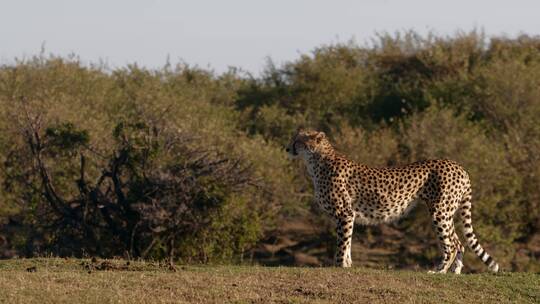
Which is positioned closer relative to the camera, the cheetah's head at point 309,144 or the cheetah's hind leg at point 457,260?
the cheetah's hind leg at point 457,260

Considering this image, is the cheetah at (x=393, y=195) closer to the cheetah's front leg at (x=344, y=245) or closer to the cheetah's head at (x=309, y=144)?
the cheetah's front leg at (x=344, y=245)

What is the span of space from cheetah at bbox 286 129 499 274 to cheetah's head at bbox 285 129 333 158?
237 mm

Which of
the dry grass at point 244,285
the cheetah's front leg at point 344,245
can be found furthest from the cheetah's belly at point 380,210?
the dry grass at point 244,285

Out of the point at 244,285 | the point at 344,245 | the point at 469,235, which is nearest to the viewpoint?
the point at 244,285

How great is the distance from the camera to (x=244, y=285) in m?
12.4

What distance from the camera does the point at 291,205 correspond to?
23.8 meters

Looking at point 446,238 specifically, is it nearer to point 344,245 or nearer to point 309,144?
point 344,245

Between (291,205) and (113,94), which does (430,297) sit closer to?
(291,205)

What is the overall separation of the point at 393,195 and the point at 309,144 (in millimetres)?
1434

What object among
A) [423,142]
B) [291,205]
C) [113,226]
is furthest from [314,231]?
[113,226]

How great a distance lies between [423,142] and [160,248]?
7.35m

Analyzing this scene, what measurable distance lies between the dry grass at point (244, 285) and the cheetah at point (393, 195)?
1192mm

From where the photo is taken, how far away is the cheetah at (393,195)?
49.4 feet

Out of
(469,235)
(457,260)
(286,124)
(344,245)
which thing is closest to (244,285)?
(344,245)
